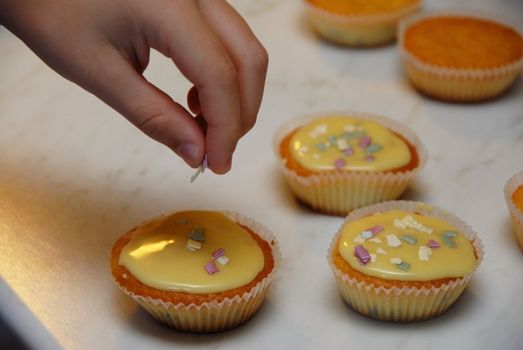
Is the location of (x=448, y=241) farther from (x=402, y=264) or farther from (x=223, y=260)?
(x=223, y=260)

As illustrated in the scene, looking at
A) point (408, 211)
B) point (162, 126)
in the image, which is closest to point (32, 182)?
point (162, 126)

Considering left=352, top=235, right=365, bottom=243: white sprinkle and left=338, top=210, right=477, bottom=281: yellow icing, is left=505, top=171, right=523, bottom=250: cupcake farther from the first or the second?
left=352, top=235, right=365, bottom=243: white sprinkle

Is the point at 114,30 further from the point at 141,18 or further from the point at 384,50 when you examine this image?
the point at 384,50

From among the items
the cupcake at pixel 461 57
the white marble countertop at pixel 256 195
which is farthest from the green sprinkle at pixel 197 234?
the cupcake at pixel 461 57

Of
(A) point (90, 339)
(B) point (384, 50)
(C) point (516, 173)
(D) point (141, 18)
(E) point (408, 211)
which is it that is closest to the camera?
(D) point (141, 18)

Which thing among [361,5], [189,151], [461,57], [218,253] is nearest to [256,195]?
[218,253]

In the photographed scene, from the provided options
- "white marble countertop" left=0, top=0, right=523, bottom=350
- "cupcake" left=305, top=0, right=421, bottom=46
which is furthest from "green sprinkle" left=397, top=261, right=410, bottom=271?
"cupcake" left=305, top=0, right=421, bottom=46
